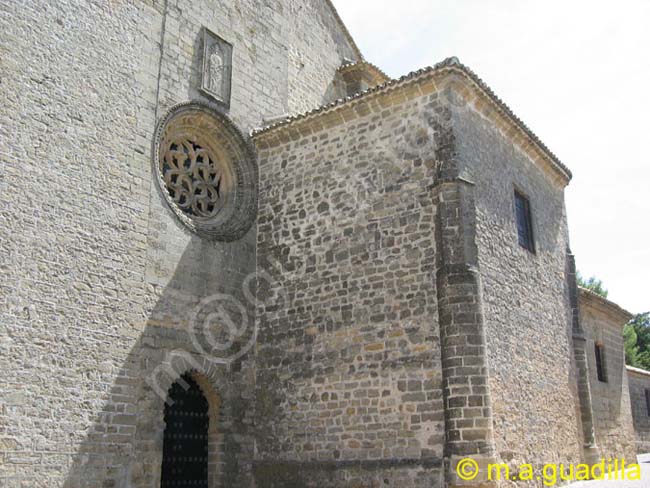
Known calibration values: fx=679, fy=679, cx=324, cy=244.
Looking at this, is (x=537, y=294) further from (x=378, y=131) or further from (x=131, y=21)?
(x=131, y=21)

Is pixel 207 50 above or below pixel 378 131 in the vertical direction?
above

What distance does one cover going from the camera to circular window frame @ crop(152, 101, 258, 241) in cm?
1014

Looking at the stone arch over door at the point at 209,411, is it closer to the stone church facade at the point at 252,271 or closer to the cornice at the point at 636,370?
the stone church facade at the point at 252,271

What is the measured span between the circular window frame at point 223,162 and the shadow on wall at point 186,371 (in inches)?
10.2

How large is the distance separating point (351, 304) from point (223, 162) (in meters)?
3.38

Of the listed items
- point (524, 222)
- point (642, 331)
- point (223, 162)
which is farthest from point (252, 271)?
point (642, 331)

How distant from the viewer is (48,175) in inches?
329

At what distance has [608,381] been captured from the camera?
14781 millimetres

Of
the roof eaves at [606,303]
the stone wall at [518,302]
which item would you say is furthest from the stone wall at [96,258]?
the roof eaves at [606,303]

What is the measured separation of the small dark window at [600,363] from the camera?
14.7 m

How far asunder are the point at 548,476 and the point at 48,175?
823cm

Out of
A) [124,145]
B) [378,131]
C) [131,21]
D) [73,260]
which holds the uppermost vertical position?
[131,21]

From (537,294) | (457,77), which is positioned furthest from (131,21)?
(537,294)

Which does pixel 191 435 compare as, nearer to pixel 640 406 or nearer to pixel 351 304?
pixel 351 304
